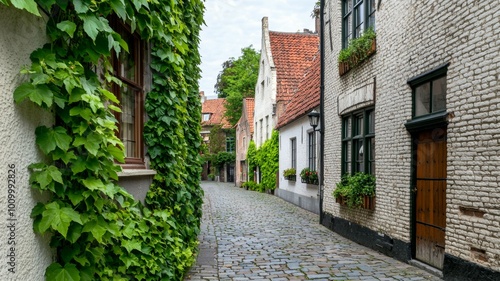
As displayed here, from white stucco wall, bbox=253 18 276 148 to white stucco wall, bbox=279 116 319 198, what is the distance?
11.4ft

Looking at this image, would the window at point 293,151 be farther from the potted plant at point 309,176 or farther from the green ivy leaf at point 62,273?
the green ivy leaf at point 62,273

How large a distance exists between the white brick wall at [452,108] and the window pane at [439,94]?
293 mm

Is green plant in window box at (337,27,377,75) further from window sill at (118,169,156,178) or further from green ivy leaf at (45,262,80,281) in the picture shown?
green ivy leaf at (45,262,80,281)

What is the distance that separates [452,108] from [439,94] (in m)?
0.62

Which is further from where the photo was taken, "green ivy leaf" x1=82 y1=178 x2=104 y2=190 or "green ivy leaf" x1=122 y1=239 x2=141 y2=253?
"green ivy leaf" x1=122 y1=239 x2=141 y2=253

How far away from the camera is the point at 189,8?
21.3 feet

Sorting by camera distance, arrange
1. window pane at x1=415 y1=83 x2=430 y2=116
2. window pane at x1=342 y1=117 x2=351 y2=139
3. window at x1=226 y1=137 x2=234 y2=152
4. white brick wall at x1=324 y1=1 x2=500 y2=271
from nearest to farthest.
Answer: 1. white brick wall at x1=324 y1=1 x2=500 y2=271
2. window pane at x1=415 y1=83 x2=430 y2=116
3. window pane at x1=342 y1=117 x2=351 y2=139
4. window at x1=226 y1=137 x2=234 y2=152

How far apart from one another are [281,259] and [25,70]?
19.9ft

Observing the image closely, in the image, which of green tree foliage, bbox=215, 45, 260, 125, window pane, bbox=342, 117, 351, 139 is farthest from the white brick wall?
green tree foliage, bbox=215, 45, 260, 125

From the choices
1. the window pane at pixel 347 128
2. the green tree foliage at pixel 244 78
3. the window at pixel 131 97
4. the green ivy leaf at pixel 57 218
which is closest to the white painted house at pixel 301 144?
the window pane at pixel 347 128

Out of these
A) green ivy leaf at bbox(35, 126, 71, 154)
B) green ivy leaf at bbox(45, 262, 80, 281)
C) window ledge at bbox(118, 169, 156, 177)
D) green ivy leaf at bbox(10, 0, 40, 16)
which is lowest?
green ivy leaf at bbox(45, 262, 80, 281)

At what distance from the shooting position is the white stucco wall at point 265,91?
79.8 ft

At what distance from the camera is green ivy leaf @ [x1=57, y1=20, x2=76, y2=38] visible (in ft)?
8.23

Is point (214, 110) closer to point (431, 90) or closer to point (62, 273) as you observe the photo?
point (431, 90)
